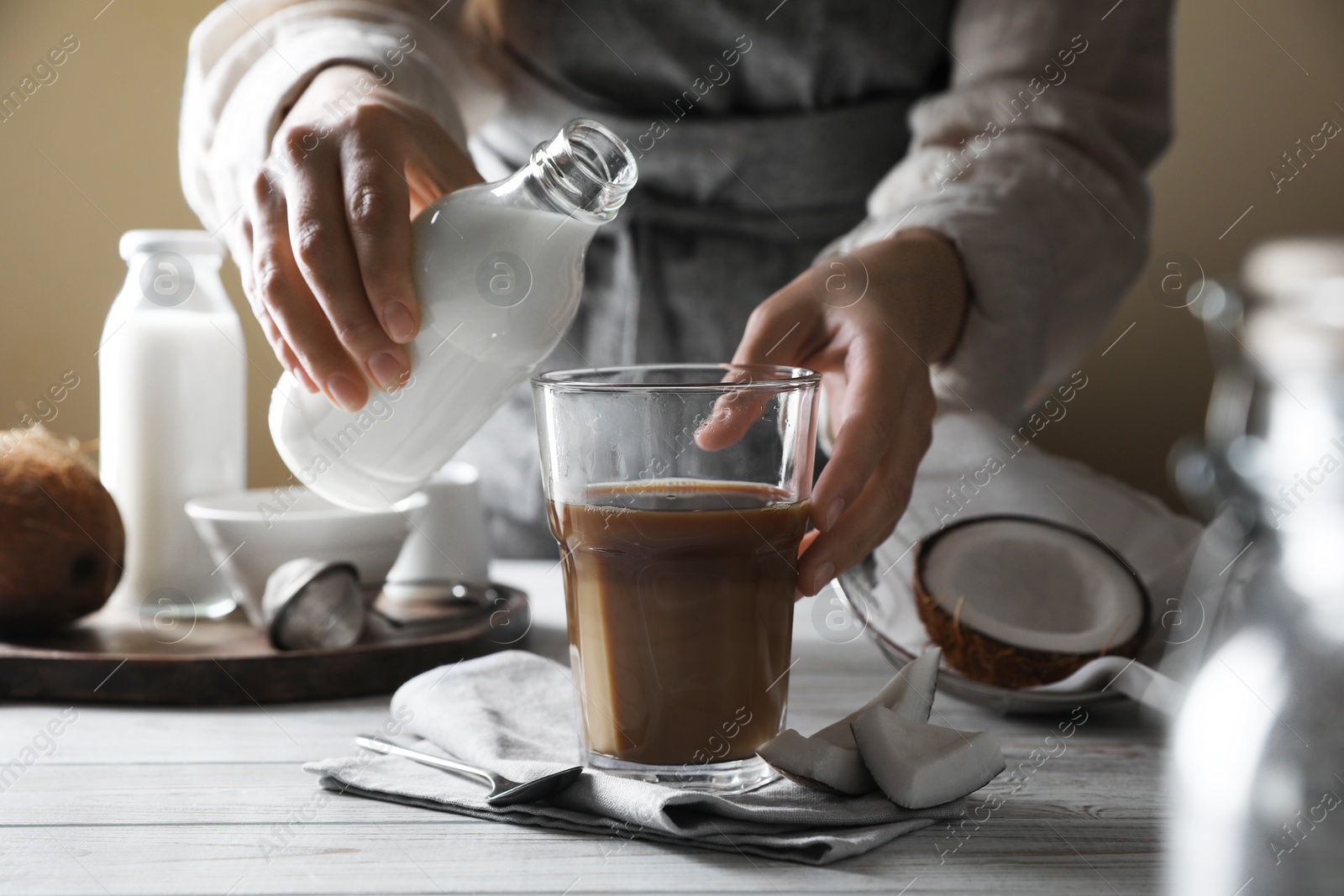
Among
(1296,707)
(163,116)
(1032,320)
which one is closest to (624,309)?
(1032,320)

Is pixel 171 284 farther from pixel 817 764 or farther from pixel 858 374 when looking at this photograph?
pixel 817 764

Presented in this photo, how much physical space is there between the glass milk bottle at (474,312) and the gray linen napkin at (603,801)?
6.3 inches

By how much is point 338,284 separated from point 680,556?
0.77 feet

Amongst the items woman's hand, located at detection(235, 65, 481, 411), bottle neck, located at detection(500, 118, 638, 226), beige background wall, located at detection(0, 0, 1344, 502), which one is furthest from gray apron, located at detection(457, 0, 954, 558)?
beige background wall, located at detection(0, 0, 1344, 502)

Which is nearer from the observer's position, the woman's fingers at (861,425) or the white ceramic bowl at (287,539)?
the woman's fingers at (861,425)

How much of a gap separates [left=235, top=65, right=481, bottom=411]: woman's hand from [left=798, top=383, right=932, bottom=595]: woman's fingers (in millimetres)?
255

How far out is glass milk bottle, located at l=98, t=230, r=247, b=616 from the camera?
37.5 inches

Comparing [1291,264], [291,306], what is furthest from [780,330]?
[1291,264]

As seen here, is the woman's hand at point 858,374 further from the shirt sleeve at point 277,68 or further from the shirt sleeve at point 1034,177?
the shirt sleeve at point 277,68

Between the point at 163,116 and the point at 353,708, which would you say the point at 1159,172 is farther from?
the point at 353,708

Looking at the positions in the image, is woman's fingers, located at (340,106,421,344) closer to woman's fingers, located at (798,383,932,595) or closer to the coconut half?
woman's fingers, located at (798,383,932,595)

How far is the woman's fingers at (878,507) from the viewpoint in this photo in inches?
24.3

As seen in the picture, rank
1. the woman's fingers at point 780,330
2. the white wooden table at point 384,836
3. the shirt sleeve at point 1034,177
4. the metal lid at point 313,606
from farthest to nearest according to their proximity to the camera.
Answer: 1. the shirt sleeve at point 1034,177
2. the metal lid at point 313,606
3. the woman's fingers at point 780,330
4. the white wooden table at point 384,836

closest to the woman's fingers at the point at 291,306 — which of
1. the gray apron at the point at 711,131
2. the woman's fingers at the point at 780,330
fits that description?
the woman's fingers at the point at 780,330
